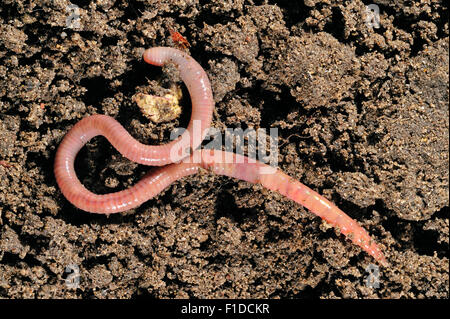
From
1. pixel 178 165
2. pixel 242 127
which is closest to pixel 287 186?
pixel 242 127

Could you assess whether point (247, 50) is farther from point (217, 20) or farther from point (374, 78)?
point (374, 78)

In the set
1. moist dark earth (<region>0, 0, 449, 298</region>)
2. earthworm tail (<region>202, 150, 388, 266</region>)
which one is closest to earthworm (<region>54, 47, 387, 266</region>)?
earthworm tail (<region>202, 150, 388, 266</region>)

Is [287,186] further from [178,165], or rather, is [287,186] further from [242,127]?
[178,165]

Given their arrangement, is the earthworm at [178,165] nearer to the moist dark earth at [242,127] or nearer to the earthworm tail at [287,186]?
the earthworm tail at [287,186]

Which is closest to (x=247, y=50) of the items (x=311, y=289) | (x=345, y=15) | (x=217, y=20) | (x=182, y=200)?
(x=217, y=20)

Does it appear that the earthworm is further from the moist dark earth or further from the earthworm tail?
the moist dark earth

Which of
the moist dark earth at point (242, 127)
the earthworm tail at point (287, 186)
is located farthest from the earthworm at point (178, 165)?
the moist dark earth at point (242, 127)
